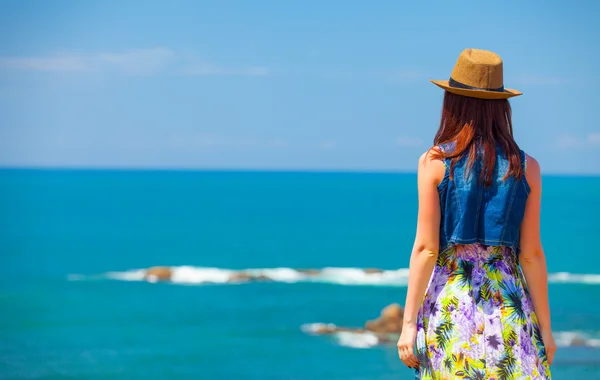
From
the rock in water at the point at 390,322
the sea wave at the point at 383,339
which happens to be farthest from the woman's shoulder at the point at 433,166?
the rock in water at the point at 390,322

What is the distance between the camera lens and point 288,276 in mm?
26016

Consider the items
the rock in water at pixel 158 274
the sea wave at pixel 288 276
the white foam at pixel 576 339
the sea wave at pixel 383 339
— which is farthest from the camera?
the rock in water at pixel 158 274

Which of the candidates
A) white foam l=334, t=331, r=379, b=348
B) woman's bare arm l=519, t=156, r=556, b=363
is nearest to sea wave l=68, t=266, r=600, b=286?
white foam l=334, t=331, r=379, b=348

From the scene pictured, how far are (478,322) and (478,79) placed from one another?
0.85 metres

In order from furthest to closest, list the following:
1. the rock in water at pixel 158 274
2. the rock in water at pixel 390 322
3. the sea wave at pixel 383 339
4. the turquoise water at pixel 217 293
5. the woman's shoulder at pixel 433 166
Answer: the rock in water at pixel 158 274 → the rock in water at pixel 390 322 → the turquoise water at pixel 217 293 → the sea wave at pixel 383 339 → the woman's shoulder at pixel 433 166

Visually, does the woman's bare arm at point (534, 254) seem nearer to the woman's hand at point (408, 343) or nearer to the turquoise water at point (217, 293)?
the woman's hand at point (408, 343)

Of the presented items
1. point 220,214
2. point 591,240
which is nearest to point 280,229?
point 220,214

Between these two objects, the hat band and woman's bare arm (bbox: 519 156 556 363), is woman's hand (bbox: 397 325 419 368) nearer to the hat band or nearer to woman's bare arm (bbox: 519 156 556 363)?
woman's bare arm (bbox: 519 156 556 363)

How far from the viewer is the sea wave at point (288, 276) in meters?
24.7

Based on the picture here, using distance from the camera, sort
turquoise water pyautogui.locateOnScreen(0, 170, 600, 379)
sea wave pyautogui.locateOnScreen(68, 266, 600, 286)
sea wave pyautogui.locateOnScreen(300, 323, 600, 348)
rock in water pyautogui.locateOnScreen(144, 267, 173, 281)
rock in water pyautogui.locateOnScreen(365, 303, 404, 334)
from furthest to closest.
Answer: rock in water pyautogui.locateOnScreen(144, 267, 173, 281) < sea wave pyautogui.locateOnScreen(68, 266, 600, 286) < rock in water pyautogui.locateOnScreen(365, 303, 404, 334) < turquoise water pyautogui.locateOnScreen(0, 170, 600, 379) < sea wave pyautogui.locateOnScreen(300, 323, 600, 348)

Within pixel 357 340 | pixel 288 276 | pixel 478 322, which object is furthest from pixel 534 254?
pixel 288 276

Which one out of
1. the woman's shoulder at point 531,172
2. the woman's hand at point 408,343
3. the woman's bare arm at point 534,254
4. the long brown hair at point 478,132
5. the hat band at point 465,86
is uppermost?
the hat band at point 465,86

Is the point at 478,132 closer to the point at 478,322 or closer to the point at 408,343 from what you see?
the point at 478,322

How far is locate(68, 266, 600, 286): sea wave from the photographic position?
973 inches
